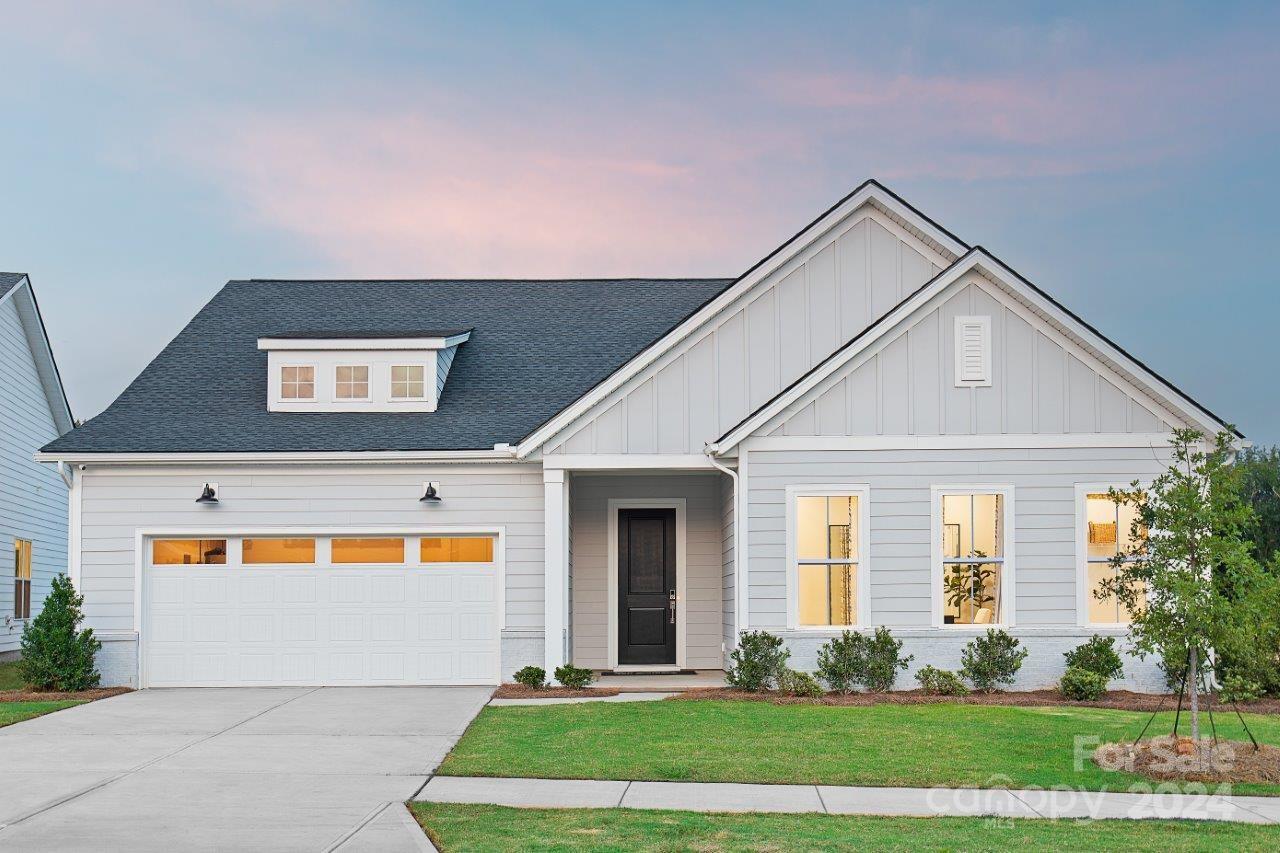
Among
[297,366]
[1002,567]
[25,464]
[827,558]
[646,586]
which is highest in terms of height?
[297,366]

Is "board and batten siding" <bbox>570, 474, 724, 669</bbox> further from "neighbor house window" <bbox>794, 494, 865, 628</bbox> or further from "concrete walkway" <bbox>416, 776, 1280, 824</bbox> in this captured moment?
"concrete walkway" <bbox>416, 776, 1280, 824</bbox>

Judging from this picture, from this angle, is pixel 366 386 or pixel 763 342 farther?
pixel 366 386

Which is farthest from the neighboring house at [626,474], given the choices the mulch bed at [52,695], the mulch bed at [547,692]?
the mulch bed at [547,692]

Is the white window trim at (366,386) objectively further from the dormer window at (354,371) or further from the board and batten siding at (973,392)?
the board and batten siding at (973,392)

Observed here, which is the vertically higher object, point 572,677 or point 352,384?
point 352,384

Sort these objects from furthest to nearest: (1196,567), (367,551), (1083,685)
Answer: (367,551) < (1083,685) < (1196,567)

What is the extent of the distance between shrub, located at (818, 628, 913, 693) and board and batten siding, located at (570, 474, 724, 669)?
392cm

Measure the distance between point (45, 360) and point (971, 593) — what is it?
61.2 feet

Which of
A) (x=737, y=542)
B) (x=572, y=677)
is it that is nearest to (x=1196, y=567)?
(x=737, y=542)

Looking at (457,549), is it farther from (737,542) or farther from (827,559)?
(827,559)

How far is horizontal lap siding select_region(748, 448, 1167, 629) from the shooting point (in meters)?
16.1

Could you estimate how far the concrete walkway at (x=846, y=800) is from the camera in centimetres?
924

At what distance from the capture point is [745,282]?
1753 centimetres

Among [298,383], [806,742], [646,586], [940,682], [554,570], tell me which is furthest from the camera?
[646,586]
